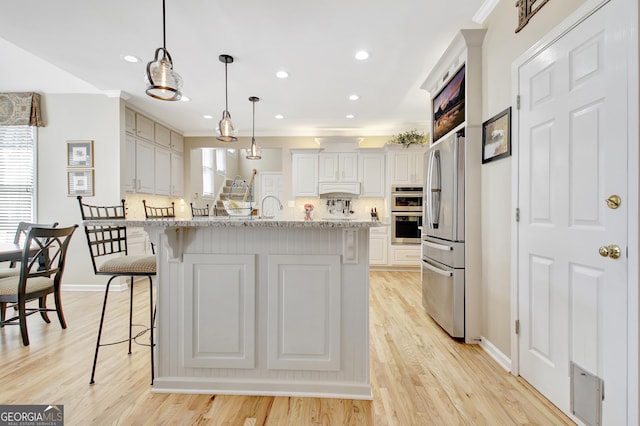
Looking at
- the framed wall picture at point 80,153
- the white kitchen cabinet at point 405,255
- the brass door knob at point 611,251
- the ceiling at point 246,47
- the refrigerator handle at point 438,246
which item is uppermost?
the ceiling at point 246,47

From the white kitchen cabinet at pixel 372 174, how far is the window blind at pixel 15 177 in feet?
17.0

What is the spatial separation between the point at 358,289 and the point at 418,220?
4135 mm

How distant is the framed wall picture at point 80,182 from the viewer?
13.3 feet

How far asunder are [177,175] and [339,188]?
10.8 ft

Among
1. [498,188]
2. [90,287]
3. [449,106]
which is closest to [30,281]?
[90,287]

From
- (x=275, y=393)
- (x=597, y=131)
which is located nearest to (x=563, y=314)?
(x=597, y=131)

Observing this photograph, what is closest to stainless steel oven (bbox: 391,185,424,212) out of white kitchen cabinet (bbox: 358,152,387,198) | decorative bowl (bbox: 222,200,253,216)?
white kitchen cabinet (bbox: 358,152,387,198)

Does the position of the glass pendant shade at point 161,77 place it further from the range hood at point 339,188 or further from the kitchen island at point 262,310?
the range hood at point 339,188

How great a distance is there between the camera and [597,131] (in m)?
1.34

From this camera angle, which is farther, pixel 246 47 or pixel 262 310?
pixel 246 47

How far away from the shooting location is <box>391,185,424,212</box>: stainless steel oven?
545 cm

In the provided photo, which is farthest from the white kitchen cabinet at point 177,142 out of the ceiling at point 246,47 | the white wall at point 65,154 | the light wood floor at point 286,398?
the light wood floor at point 286,398

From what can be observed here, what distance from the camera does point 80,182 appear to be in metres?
4.05

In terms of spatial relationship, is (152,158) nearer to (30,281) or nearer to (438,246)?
(30,281)
